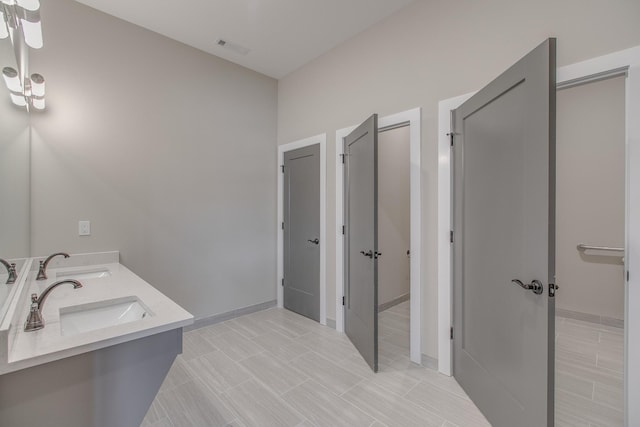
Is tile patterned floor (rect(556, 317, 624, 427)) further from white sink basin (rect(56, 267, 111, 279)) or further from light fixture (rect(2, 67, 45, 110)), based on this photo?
light fixture (rect(2, 67, 45, 110))

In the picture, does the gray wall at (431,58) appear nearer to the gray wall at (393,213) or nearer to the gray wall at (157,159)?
the gray wall at (393,213)

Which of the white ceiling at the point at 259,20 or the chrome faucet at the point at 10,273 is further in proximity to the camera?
the white ceiling at the point at 259,20

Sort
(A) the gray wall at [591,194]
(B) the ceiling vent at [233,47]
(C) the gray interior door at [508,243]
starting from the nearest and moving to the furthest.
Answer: (C) the gray interior door at [508,243] → (B) the ceiling vent at [233,47] → (A) the gray wall at [591,194]

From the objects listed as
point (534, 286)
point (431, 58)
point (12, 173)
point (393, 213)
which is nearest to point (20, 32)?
point (12, 173)

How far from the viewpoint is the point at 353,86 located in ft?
Result: 9.99

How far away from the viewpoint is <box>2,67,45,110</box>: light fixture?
1506 millimetres

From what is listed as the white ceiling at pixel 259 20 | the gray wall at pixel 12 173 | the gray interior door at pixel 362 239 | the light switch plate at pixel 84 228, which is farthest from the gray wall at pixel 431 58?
the gray wall at pixel 12 173

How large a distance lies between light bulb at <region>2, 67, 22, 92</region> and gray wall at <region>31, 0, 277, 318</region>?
0.81 m

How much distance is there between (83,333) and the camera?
44.4 inches

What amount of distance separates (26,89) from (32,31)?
1.97 ft

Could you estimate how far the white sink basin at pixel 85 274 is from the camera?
85.4 inches

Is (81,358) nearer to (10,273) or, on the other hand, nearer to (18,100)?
(10,273)

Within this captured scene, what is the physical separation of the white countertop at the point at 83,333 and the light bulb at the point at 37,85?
139 centimetres

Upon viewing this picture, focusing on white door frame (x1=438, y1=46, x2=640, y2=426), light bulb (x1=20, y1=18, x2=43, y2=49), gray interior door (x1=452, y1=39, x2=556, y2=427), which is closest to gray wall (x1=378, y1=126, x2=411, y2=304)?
gray interior door (x1=452, y1=39, x2=556, y2=427)
